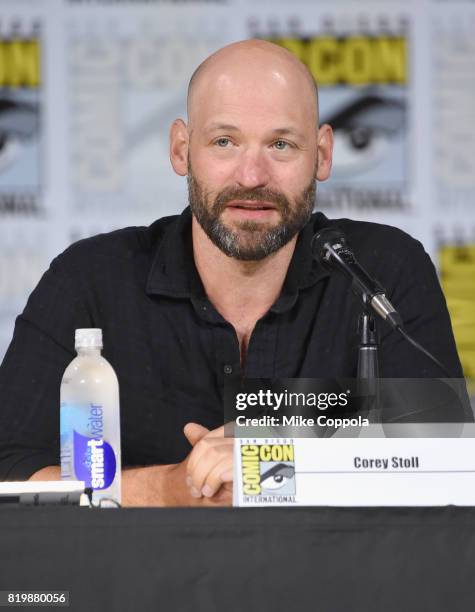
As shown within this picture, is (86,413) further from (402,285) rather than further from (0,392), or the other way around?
(402,285)

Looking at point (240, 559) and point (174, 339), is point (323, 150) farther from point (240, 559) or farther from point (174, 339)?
point (240, 559)

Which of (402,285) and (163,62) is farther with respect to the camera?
(163,62)

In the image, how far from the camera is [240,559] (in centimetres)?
95

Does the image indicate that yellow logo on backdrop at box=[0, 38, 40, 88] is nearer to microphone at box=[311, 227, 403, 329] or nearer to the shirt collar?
the shirt collar

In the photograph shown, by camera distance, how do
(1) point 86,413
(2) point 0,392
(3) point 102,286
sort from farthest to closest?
(3) point 102,286 → (2) point 0,392 → (1) point 86,413

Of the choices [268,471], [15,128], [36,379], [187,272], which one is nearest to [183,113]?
[15,128]

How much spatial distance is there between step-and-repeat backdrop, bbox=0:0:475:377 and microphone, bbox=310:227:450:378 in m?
1.46

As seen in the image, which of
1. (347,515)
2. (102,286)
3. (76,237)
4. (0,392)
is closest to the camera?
(347,515)

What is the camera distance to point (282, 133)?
69.3 inches

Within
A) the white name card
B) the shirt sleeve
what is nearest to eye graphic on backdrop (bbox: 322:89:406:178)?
the shirt sleeve

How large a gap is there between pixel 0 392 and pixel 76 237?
1.14 meters

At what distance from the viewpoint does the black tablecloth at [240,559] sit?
0.94m

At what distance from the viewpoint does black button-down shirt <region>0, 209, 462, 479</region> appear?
5.84ft

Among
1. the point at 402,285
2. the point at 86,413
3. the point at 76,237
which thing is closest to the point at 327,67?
the point at 76,237
